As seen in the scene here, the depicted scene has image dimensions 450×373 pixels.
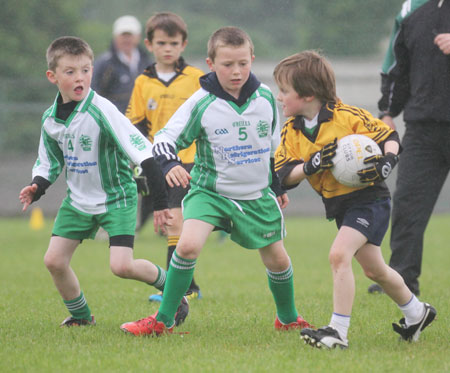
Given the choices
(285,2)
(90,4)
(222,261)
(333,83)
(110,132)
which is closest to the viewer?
(333,83)

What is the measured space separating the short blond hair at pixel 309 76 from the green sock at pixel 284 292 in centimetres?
121

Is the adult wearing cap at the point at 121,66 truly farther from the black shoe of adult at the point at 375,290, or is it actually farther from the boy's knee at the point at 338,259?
the boy's knee at the point at 338,259

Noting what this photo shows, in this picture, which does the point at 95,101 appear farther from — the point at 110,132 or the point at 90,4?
the point at 90,4

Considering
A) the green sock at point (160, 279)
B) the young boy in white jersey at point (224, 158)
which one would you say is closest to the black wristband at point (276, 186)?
the young boy in white jersey at point (224, 158)

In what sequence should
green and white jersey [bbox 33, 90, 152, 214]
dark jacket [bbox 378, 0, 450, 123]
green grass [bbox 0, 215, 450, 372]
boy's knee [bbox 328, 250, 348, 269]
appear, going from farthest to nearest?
dark jacket [bbox 378, 0, 450, 123]
green and white jersey [bbox 33, 90, 152, 214]
boy's knee [bbox 328, 250, 348, 269]
green grass [bbox 0, 215, 450, 372]

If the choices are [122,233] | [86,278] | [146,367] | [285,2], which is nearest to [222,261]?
[86,278]

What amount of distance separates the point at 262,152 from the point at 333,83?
0.64 meters

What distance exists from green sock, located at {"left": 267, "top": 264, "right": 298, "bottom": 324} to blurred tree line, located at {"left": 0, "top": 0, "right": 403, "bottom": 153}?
74.3 ft

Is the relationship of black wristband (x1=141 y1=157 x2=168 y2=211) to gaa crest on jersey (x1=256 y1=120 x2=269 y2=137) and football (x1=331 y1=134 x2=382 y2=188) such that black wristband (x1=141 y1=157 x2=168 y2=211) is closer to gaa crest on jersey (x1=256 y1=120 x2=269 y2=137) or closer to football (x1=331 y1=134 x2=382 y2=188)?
gaa crest on jersey (x1=256 y1=120 x2=269 y2=137)

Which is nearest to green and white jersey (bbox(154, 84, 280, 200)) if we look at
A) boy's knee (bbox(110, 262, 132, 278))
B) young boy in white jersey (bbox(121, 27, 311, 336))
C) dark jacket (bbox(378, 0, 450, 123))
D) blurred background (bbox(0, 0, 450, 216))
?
young boy in white jersey (bbox(121, 27, 311, 336))

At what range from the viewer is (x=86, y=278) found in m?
8.16

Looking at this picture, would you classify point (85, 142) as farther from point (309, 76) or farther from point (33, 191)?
point (309, 76)

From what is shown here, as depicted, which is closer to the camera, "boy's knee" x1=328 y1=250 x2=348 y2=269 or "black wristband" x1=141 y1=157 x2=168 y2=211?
"boy's knee" x1=328 y1=250 x2=348 y2=269

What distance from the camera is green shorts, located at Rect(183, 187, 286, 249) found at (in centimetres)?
488
